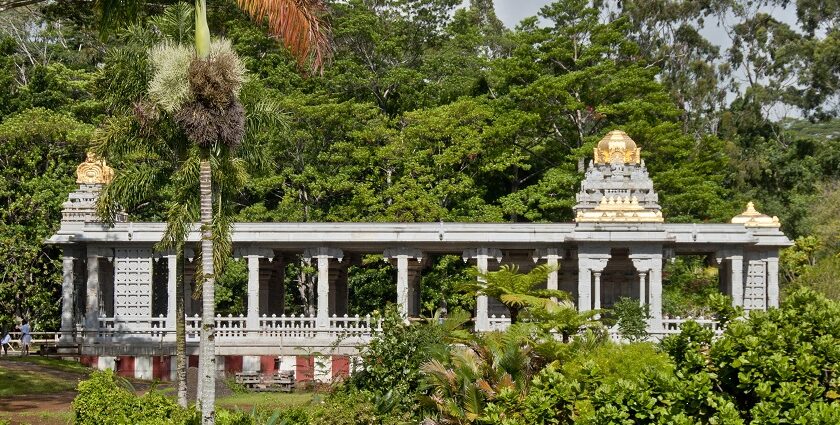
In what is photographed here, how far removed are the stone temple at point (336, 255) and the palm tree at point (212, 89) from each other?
15.1 metres

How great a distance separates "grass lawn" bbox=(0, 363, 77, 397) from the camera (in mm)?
34938

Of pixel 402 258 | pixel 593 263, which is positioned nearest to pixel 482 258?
pixel 402 258

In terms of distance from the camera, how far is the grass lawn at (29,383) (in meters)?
34.9

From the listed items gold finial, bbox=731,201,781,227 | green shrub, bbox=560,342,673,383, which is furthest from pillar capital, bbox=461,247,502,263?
green shrub, bbox=560,342,673,383

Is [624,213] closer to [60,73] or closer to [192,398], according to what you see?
[192,398]

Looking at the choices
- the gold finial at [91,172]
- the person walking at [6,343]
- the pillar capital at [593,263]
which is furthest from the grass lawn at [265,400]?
the person walking at [6,343]

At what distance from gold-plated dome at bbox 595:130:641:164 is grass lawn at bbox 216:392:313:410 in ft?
45.0

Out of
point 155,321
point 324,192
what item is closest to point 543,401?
point 155,321

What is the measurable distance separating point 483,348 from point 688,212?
3104 centimetres

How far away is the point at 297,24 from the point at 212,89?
1846 mm

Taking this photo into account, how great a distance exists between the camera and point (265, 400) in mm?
34188

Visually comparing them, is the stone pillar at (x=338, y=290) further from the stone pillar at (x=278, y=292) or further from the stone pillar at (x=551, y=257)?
the stone pillar at (x=551, y=257)

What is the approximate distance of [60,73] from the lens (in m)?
58.2

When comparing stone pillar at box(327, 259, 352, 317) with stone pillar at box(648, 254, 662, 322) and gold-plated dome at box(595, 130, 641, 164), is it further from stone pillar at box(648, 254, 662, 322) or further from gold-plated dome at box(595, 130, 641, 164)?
stone pillar at box(648, 254, 662, 322)
